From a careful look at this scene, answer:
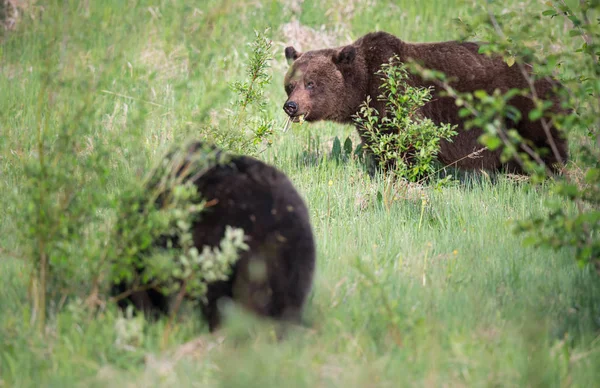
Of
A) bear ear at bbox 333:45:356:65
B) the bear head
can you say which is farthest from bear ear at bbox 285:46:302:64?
bear ear at bbox 333:45:356:65

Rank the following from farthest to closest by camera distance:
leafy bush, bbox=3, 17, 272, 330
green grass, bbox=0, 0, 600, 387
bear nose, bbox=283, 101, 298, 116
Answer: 1. bear nose, bbox=283, 101, 298, 116
2. leafy bush, bbox=3, 17, 272, 330
3. green grass, bbox=0, 0, 600, 387

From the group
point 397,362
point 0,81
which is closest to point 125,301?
point 397,362

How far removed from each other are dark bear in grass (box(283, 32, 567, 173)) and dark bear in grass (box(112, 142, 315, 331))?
453 centimetres

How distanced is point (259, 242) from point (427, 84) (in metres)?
5.19

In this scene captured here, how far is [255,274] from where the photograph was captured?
10.6 ft

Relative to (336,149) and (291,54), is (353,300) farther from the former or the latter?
(291,54)

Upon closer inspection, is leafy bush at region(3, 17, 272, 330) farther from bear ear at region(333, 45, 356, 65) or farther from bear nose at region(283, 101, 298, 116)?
bear ear at region(333, 45, 356, 65)

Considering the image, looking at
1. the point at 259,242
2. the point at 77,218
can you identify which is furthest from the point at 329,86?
the point at 259,242

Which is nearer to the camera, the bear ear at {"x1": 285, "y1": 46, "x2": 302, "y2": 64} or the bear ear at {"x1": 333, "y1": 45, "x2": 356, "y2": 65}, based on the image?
the bear ear at {"x1": 333, "y1": 45, "x2": 356, "y2": 65}

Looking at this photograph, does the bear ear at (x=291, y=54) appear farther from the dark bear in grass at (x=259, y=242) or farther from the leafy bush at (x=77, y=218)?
the dark bear in grass at (x=259, y=242)

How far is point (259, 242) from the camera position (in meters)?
3.25

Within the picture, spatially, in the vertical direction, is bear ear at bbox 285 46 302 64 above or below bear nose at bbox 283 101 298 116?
above

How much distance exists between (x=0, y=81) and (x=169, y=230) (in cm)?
682

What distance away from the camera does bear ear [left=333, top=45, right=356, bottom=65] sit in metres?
8.20
